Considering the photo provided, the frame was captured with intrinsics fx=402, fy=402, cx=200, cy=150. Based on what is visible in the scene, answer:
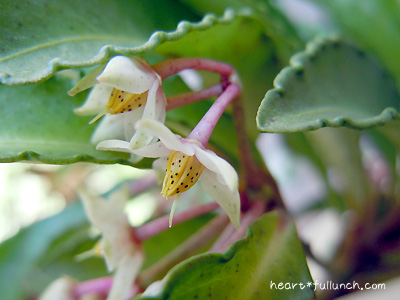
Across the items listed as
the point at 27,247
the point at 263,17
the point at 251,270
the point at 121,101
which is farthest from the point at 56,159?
the point at 27,247

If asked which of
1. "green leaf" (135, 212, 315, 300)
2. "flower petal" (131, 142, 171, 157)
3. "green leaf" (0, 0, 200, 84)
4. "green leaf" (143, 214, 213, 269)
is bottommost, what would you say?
"green leaf" (143, 214, 213, 269)

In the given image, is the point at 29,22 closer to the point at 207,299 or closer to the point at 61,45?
the point at 61,45

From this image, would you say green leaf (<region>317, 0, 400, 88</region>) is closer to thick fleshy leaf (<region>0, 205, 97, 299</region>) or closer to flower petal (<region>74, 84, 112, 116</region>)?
flower petal (<region>74, 84, 112, 116</region>)

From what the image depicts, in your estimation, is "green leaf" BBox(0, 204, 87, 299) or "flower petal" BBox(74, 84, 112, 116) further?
"green leaf" BBox(0, 204, 87, 299)

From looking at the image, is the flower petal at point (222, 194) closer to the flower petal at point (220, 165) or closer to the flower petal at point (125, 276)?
the flower petal at point (220, 165)

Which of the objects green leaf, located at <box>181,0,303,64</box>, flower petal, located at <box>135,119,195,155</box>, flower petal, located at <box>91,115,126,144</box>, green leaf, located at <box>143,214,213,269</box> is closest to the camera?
flower petal, located at <box>135,119,195,155</box>

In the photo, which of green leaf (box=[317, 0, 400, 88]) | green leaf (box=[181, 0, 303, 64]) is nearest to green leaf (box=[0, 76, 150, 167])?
green leaf (box=[181, 0, 303, 64])

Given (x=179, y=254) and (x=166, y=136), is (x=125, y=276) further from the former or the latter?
(x=166, y=136)
